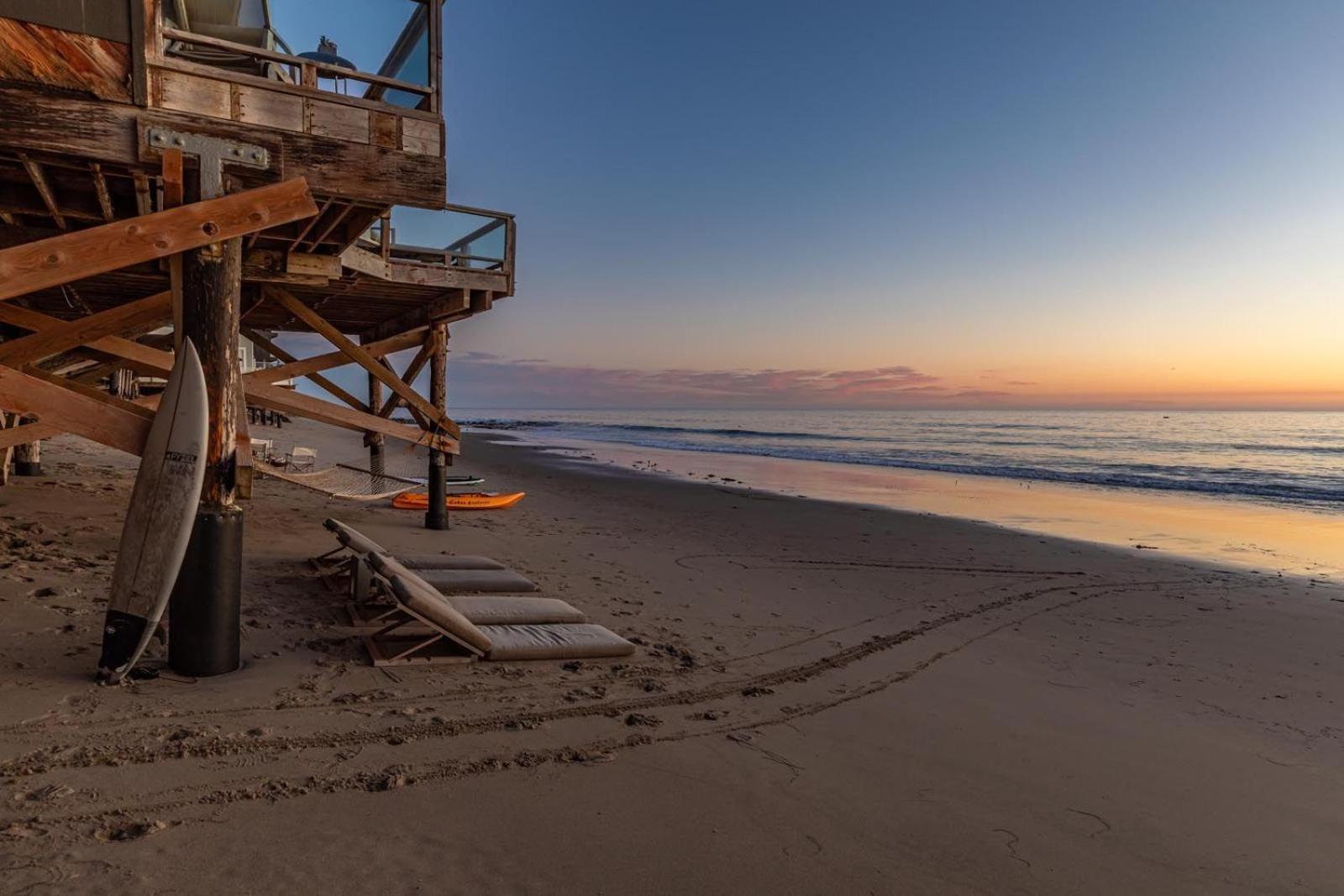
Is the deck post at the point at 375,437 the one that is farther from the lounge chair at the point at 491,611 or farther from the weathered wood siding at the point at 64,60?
the weathered wood siding at the point at 64,60

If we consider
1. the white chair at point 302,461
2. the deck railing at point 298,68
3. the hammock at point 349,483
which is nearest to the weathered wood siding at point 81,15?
the deck railing at point 298,68

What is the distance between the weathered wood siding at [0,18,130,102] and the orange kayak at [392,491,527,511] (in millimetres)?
9108

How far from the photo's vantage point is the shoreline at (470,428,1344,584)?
13992 millimetres

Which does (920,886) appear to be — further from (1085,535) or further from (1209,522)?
(1209,522)

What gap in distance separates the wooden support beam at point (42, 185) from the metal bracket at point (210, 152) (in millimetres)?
819

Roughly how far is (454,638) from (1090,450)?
44.3 metres

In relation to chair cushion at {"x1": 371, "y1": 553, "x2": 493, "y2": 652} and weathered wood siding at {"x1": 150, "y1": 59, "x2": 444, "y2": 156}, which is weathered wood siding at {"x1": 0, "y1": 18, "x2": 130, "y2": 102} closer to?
weathered wood siding at {"x1": 150, "y1": 59, "x2": 444, "y2": 156}

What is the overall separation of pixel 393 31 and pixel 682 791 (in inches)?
256

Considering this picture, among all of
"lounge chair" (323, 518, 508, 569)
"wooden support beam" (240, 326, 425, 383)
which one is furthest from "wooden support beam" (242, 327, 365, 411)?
"lounge chair" (323, 518, 508, 569)

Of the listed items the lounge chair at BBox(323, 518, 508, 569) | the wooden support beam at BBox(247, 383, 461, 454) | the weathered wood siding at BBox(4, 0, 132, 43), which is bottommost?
the lounge chair at BBox(323, 518, 508, 569)

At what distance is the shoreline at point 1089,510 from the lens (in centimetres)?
1399

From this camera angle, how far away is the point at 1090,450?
1651 inches

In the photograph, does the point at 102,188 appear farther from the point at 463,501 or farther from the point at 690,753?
the point at 463,501

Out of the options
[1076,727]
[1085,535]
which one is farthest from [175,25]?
[1085,535]
